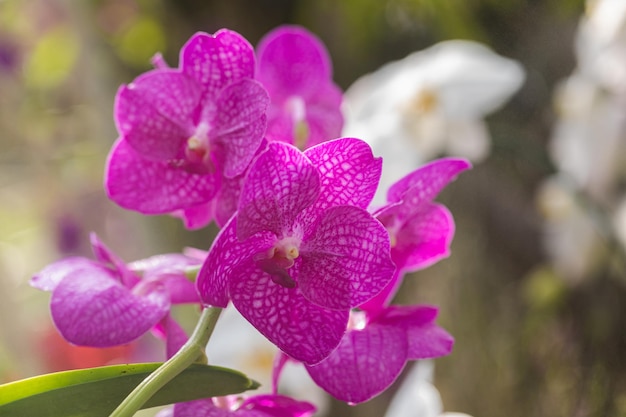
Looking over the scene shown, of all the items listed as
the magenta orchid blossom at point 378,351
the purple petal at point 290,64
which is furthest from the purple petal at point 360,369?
the purple petal at point 290,64

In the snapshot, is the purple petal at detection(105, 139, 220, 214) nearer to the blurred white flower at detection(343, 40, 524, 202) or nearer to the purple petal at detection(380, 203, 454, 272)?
the purple petal at detection(380, 203, 454, 272)

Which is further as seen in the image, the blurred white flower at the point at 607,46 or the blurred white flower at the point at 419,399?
the blurred white flower at the point at 607,46

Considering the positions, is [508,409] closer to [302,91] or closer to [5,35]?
[302,91]

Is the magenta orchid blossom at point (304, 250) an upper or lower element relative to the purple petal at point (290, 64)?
lower

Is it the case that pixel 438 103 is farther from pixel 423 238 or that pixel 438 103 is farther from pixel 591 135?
pixel 423 238

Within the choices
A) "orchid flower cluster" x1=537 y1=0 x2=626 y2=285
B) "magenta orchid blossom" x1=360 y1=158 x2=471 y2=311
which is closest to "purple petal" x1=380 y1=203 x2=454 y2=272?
"magenta orchid blossom" x1=360 y1=158 x2=471 y2=311

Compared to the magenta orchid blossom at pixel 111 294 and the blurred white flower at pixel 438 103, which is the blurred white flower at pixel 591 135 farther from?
the magenta orchid blossom at pixel 111 294

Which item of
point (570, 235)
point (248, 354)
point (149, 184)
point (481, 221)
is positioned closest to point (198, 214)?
point (149, 184)
